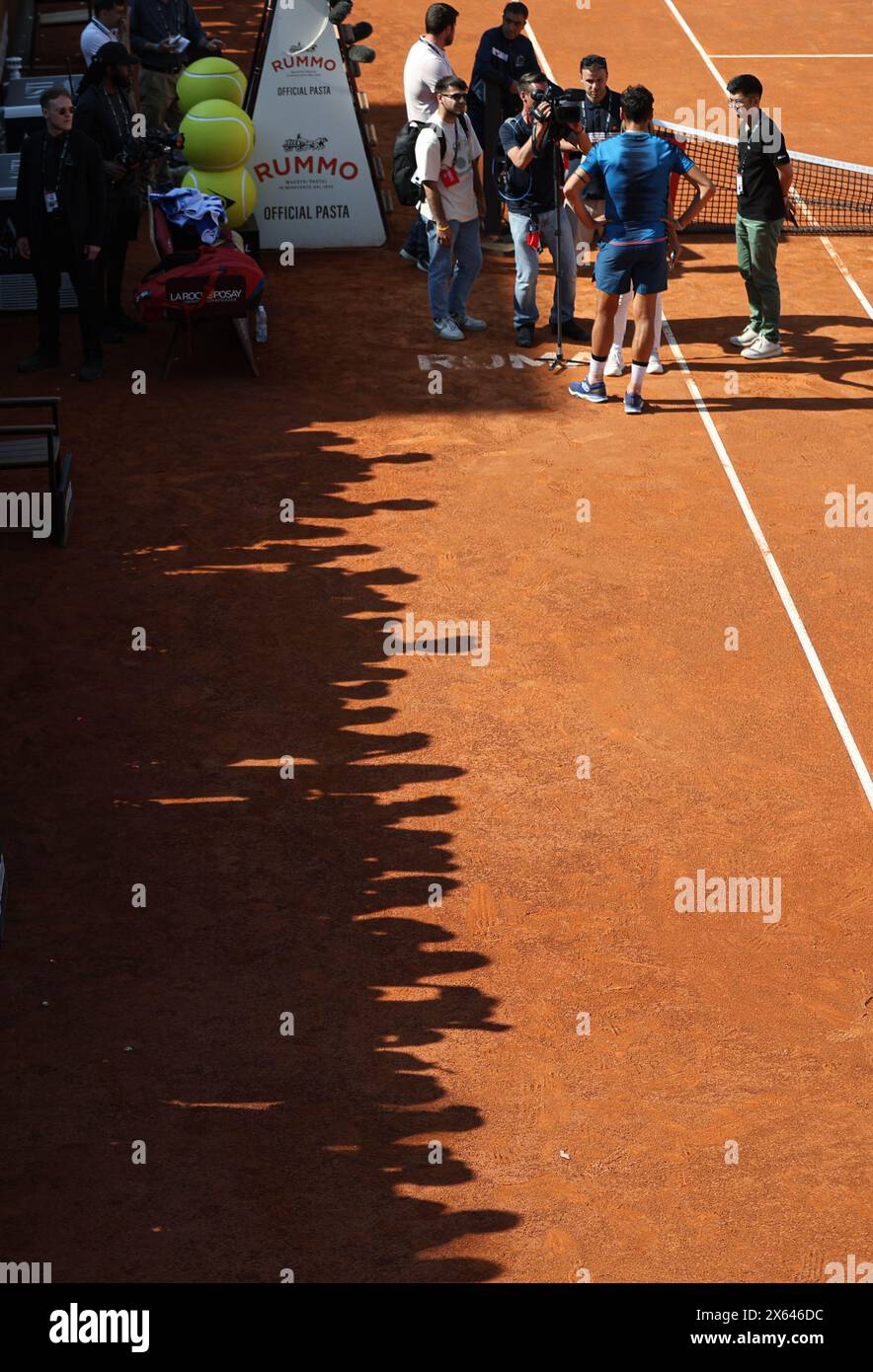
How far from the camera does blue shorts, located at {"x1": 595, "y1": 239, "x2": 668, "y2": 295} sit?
12.6 m

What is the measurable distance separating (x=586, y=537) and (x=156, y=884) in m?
4.43

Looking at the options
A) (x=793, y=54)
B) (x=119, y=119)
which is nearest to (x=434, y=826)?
(x=119, y=119)

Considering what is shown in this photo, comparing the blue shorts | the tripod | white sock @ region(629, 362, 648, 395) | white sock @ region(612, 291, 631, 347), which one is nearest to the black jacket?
the tripod

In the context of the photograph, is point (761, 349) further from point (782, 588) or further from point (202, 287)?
point (202, 287)

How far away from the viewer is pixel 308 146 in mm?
15773

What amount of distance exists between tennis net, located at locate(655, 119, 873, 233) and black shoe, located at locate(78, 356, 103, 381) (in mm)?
6175

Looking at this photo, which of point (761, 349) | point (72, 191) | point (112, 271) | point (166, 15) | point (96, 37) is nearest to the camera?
point (72, 191)

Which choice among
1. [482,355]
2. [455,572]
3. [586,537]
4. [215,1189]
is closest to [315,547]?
[455,572]

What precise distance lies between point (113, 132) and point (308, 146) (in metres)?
2.59

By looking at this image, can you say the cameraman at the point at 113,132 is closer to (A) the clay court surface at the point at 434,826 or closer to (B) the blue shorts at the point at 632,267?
(A) the clay court surface at the point at 434,826

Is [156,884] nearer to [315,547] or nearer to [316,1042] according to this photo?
[316,1042]

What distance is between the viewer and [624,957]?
812 cm

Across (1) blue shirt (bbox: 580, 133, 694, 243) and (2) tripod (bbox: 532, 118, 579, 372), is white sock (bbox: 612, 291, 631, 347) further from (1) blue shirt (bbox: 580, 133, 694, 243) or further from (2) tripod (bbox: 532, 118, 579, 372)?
(1) blue shirt (bbox: 580, 133, 694, 243)

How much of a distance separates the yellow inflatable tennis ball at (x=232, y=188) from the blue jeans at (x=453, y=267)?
179 cm
